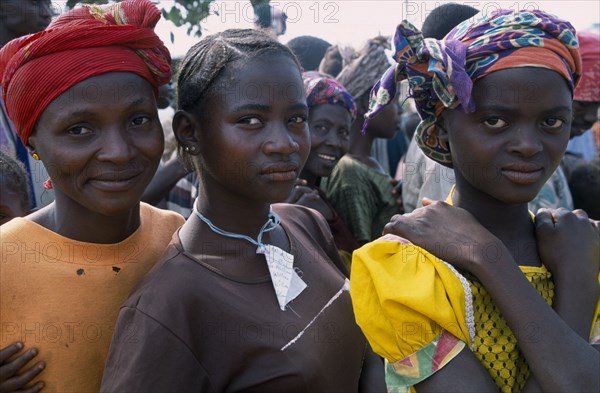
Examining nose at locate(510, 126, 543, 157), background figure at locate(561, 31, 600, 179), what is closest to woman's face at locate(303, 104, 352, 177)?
background figure at locate(561, 31, 600, 179)

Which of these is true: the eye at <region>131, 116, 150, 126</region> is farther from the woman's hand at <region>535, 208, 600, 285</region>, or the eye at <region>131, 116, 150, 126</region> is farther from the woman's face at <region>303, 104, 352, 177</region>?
the woman's face at <region>303, 104, 352, 177</region>

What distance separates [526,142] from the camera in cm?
199

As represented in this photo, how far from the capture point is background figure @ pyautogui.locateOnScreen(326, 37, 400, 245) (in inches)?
162

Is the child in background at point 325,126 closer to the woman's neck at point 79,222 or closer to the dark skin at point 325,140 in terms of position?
the dark skin at point 325,140

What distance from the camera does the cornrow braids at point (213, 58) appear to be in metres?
2.18

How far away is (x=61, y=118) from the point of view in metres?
2.08

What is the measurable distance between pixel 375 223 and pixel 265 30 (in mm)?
2014

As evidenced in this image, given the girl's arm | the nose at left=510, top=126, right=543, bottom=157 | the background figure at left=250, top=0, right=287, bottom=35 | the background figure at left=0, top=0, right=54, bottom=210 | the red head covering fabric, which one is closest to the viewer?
the girl's arm

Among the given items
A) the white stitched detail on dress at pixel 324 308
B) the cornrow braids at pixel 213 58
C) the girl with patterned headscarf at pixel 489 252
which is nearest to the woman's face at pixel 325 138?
the white stitched detail on dress at pixel 324 308

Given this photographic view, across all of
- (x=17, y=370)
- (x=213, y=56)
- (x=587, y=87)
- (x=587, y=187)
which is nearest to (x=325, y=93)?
(x=587, y=87)

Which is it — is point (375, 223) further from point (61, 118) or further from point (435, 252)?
point (61, 118)

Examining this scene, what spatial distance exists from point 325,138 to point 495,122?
2151 millimetres

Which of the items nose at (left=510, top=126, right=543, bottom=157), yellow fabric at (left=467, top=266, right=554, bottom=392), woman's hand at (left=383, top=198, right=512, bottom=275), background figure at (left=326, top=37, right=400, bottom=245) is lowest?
background figure at (left=326, top=37, right=400, bottom=245)

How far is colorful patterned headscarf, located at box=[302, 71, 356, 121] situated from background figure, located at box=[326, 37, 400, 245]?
26cm
